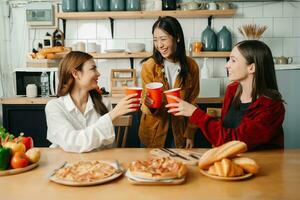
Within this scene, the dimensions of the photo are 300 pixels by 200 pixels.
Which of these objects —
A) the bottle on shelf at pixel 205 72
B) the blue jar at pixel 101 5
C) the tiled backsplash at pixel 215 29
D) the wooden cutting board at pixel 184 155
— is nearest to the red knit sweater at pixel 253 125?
the wooden cutting board at pixel 184 155

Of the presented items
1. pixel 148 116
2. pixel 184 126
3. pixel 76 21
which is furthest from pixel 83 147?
pixel 76 21

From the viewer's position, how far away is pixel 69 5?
3943 mm

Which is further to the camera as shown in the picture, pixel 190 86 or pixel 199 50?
pixel 199 50

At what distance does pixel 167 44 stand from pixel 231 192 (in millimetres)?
1299

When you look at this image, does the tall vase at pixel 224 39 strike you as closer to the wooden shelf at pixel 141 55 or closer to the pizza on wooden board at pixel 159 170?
the wooden shelf at pixel 141 55

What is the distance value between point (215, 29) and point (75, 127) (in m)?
2.70

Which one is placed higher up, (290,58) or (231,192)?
(290,58)

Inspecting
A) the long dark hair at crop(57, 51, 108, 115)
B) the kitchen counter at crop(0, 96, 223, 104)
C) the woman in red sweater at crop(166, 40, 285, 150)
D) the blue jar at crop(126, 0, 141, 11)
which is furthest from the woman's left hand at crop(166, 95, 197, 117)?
the blue jar at crop(126, 0, 141, 11)

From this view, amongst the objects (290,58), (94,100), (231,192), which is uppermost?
(290,58)

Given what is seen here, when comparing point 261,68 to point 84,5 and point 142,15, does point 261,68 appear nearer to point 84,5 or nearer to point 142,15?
point 142,15

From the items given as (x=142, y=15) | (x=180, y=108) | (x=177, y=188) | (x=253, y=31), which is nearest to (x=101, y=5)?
(x=142, y=15)

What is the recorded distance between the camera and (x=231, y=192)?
1144mm

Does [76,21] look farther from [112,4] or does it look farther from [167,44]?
[167,44]

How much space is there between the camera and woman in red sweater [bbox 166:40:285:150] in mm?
1642
